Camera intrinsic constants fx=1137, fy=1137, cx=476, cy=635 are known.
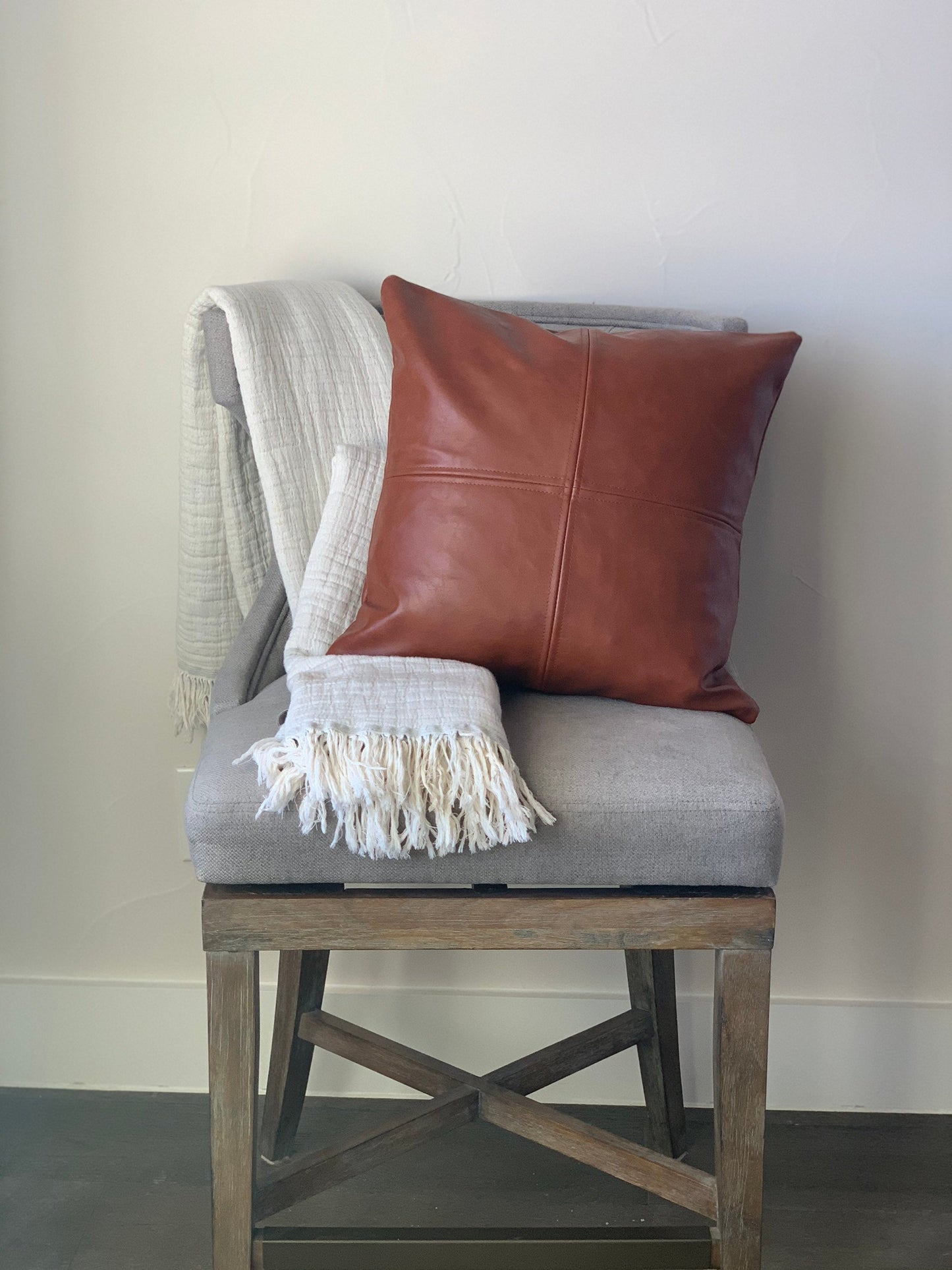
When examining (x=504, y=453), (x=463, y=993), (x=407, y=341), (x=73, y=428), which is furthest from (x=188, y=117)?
(x=463, y=993)

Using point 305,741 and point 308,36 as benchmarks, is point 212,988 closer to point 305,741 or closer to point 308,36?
point 305,741

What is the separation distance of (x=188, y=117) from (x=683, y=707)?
807mm

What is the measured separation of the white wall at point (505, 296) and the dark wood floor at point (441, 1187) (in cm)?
7

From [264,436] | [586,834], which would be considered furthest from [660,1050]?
[264,436]

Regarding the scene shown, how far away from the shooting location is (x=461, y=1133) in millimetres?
1267

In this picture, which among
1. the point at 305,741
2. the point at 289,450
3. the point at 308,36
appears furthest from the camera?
the point at 308,36

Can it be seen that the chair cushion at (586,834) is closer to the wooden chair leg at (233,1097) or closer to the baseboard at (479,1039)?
the wooden chair leg at (233,1097)

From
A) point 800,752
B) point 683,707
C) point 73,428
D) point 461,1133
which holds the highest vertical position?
point 73,428

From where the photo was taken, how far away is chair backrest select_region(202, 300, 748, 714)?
978mm

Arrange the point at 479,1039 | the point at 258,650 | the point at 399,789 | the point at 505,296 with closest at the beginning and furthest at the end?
the point at 399,789 < the point at 258,650 < the point at 505,296 < the point at 479,1039

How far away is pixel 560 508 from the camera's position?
88 centimetres

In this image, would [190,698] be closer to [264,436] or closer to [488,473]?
[264,436]

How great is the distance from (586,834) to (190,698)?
1.92 feet

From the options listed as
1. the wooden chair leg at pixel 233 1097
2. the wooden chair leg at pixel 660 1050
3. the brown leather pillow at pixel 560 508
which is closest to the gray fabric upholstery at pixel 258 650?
the brown leather pillow at pixel 560 508
